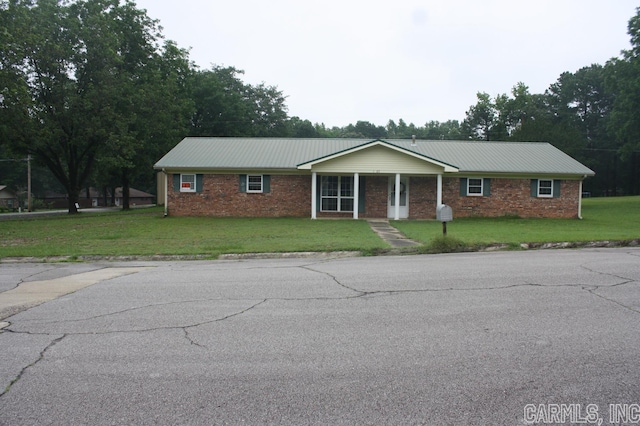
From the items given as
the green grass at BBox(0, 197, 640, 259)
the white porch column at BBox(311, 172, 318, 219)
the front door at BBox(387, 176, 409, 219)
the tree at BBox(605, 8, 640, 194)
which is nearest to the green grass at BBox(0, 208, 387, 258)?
the green grass at BBox(0, 197, 640, 259)

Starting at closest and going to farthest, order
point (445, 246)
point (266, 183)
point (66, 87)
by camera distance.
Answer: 1. point (445, 246)
2. point (266, 183)
3. point (66, 87)

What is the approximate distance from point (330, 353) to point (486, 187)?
23.1 m

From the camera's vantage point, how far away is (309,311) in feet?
20.1

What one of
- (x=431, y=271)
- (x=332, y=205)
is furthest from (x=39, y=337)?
(x=332, y=205)

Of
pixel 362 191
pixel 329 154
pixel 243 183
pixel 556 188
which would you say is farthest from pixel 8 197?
pixel 556 188

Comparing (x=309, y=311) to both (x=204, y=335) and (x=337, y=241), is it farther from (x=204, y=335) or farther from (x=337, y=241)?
(x=337, y=241)

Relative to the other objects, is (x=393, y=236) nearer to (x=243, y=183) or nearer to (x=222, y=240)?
(x=222, y=240)

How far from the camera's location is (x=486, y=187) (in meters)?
25.6

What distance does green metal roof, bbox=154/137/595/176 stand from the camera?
25.2 m

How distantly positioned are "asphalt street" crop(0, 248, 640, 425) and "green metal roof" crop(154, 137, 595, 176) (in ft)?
56.5

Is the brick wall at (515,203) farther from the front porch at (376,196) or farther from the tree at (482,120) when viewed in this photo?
the tree at (482,120)

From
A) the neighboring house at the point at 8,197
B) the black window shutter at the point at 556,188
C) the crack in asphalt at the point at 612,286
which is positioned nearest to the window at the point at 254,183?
the black window shutter at the point at 556,188

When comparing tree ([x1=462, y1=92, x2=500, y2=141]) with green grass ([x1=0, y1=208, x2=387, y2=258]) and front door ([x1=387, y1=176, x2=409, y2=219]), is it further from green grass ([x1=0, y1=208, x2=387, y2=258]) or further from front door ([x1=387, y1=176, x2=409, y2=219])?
green grass ([x1=0, y1=208, x2=387, y2=258])

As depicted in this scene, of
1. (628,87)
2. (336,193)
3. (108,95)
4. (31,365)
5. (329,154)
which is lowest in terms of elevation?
(31,365)
